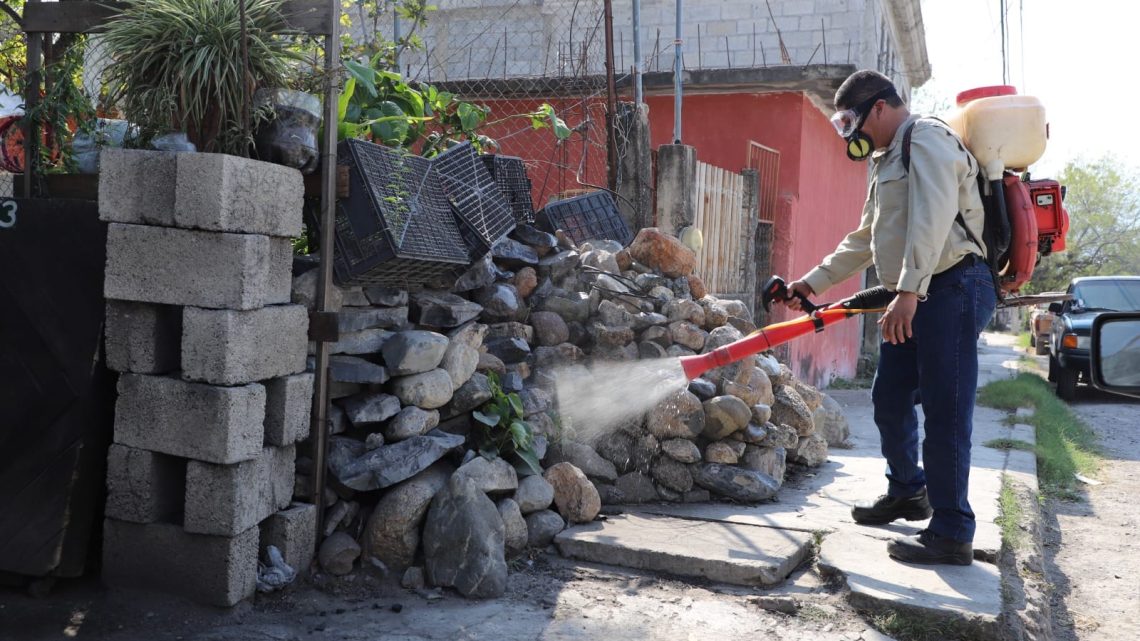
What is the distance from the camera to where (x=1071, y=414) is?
11375 millimetres

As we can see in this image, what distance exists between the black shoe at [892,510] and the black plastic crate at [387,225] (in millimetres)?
2211

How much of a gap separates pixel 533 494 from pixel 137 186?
2.02 m

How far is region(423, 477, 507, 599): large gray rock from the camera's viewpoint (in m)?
3.79

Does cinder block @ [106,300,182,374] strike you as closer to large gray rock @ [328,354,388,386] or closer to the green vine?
large gray rock @ [328,354,388,386]

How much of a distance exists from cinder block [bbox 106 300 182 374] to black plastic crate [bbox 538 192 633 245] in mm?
2923

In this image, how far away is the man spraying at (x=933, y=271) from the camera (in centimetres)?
390

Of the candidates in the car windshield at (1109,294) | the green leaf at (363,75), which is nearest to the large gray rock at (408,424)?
the green leaf at (363,75)

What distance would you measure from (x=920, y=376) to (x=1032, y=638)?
1.07 m

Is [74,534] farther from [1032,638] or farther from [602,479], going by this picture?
[1032,638]

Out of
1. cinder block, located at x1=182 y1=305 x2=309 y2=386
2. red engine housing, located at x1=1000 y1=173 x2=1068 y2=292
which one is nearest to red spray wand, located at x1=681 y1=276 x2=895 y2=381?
red engine housing, located at x1=1000 y1=173 x2=1068 y2=292

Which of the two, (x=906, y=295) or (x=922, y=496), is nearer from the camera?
(x=906, y=295)

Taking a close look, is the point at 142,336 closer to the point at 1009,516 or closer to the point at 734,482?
the point at 734,482

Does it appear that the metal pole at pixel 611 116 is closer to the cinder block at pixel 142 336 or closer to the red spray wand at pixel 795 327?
the red spray wand at pixel 795 327

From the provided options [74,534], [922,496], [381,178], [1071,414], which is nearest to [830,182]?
[1071,414]
